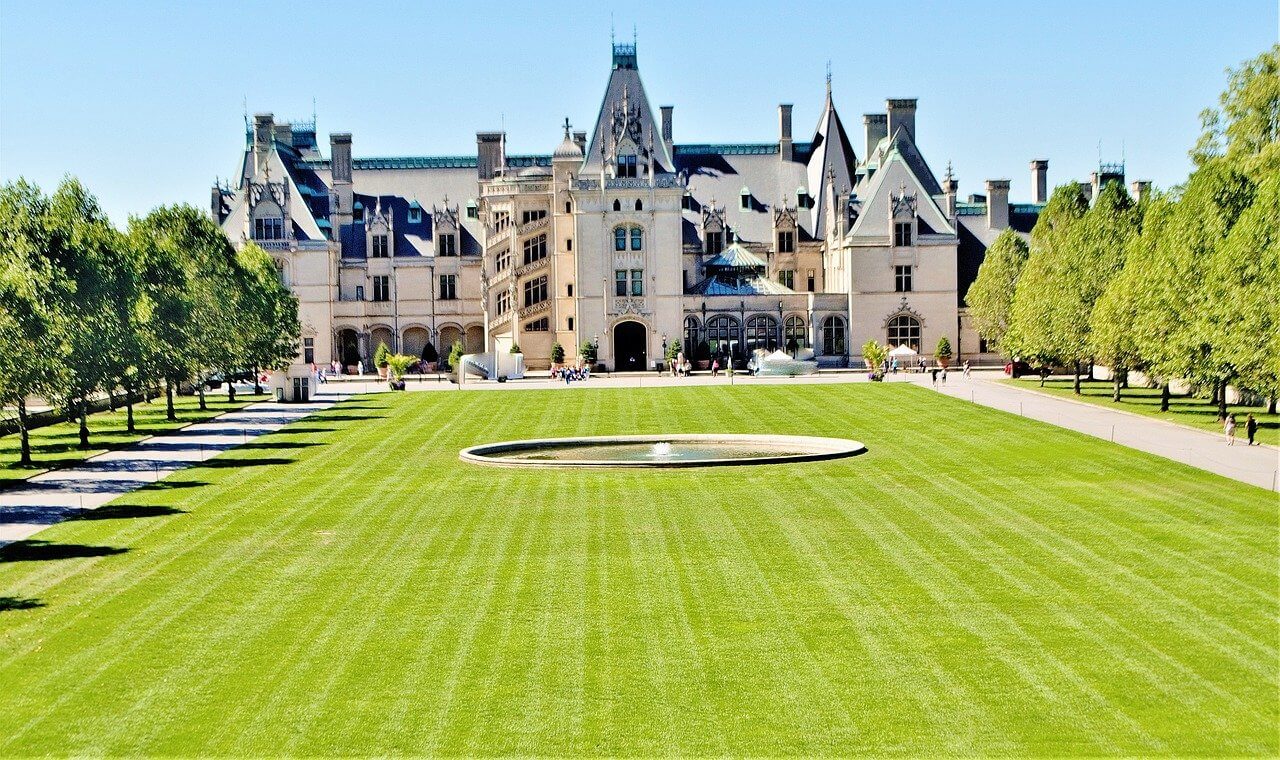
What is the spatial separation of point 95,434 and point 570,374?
1454 inches

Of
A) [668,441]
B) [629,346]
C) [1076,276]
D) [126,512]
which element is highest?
[1076,276]

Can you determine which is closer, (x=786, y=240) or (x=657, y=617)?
(x=657, y=617)

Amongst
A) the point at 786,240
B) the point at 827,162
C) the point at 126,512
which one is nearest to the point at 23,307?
the point at 126,512

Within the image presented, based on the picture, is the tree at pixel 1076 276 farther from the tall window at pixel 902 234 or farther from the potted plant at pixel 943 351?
the tall window at pixel 902 234

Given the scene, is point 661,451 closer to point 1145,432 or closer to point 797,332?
point 1145,432

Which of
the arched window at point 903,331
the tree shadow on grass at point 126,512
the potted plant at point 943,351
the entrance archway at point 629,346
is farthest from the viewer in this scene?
the arched window at point 903,331

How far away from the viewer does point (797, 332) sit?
102062 millimetres

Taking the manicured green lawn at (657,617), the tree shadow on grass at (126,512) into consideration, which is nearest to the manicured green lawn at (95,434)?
the tree shadow on grass at (126,512)

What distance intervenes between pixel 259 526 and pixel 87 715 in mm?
13367

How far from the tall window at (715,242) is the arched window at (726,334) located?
8.13 meters

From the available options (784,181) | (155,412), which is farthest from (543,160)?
(155,412)

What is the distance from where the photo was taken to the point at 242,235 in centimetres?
10762

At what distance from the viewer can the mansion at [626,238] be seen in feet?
331

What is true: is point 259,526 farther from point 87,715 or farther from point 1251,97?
point 1251,97
